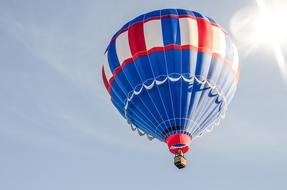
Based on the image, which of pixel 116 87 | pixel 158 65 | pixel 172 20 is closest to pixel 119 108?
pixel 116 87

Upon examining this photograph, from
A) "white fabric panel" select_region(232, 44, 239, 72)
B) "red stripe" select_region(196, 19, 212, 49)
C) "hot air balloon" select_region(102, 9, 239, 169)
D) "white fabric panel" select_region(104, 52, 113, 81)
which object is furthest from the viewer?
"white fabric panel" select_region(104, 52, 113, 81)

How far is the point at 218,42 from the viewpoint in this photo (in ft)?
83.4

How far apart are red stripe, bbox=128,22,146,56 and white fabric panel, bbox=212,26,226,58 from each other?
3582 mm

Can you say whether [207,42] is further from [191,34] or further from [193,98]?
[193,98]

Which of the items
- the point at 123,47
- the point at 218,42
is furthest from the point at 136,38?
the point at 218,42

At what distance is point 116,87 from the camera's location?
84.9ft

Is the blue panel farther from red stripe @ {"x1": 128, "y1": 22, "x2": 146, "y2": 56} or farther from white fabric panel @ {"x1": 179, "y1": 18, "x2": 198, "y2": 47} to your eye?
red stripe @ {"x1": 128, "y1": 22, "x2": 146, "y2": 56}

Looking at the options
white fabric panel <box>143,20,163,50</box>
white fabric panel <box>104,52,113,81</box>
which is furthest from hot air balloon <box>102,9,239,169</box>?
white fabric panel <box>104,52,113,81</box>

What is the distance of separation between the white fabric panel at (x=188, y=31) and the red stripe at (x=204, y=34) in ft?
0.70

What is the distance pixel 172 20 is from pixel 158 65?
2730 millimetres

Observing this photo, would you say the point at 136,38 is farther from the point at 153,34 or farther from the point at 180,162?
the point at 180,162

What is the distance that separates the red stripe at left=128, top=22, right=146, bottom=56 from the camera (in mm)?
25000

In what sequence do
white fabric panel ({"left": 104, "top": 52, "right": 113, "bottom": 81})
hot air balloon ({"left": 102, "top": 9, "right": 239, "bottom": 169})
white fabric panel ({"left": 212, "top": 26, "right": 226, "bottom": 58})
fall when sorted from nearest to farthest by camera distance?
hot air balloon ({"left": 102, "top": 9, "right": 239, "bottom": 169})
white fabric panel ({"left": 212, "top": 26, "right": 226, "bottom": 58})
white fabric panel ({"left": 104, "top": 52, "right": 113, "bottom": 81})

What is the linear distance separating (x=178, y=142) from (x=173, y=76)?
3.19 metres
